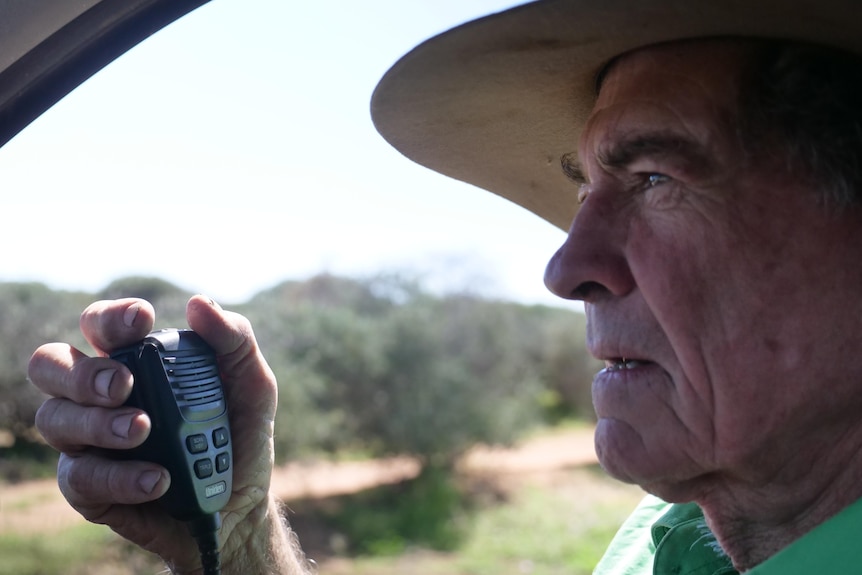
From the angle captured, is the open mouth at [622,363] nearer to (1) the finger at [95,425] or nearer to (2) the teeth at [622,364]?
(2) the teeth at [622,364]

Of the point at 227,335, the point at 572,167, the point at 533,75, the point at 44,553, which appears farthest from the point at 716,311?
the point at 44,553

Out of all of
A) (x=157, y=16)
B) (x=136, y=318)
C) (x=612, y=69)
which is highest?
(x=157, y=16)

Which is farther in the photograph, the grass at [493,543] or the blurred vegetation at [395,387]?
the blurred vegetation at [395,387]

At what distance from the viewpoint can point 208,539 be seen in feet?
5.42

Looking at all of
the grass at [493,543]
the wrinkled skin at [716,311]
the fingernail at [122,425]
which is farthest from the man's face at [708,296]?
the grass at [493,543]

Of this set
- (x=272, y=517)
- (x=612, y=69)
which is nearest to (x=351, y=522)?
(x=272, y=517)

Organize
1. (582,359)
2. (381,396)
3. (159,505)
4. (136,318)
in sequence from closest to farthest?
1. (136,318)
2. (159,505)
3. (381,396)
4. (582,359)

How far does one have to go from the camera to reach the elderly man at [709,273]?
1265mm

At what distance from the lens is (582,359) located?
69.2ft

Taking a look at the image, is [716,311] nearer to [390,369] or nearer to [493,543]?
[493,543]

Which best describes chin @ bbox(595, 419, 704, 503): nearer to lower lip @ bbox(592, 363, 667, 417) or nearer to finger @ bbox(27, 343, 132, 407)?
lower lip @ bbox(592, 363, 667, 417)

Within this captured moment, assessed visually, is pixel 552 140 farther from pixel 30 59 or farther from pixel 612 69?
pixel 30 59

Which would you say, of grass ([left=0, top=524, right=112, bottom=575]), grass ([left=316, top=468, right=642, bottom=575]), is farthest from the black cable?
grass ([left=316, top=468, right=642, bottom=575])

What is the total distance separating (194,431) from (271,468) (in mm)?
354
